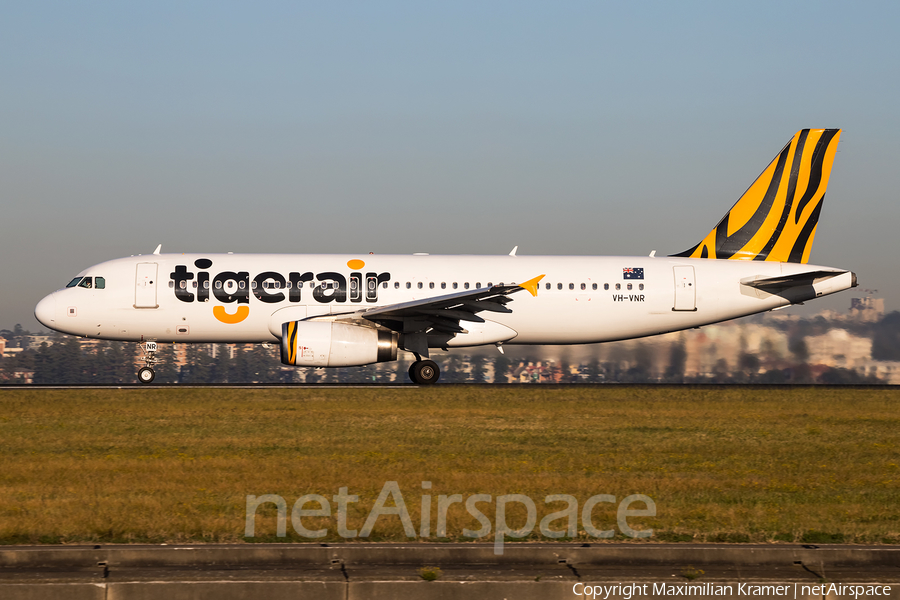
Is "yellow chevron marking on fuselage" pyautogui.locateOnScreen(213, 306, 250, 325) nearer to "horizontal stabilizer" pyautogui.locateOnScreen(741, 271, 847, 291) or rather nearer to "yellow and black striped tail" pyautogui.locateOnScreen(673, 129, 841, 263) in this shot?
"yellow and black striped tail" pyautogui.locateOnScreen(673, 129, 841, 263)

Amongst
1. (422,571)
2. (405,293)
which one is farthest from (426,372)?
(422,571)

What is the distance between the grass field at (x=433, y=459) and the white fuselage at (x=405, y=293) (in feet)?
14.2

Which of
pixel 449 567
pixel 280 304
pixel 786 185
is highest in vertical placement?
pixel 786 185

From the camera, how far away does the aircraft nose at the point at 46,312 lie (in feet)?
84.5

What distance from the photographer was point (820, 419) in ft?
59.2

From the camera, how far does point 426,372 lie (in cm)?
2569

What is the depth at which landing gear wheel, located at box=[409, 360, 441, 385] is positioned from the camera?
25.7 m

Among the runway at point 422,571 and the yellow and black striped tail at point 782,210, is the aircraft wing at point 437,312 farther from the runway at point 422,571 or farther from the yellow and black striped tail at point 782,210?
the runway at point 422,571

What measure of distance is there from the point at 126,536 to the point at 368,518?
6.96 feet

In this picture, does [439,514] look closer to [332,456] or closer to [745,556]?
[745,556]

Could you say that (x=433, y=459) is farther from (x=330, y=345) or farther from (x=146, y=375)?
(x=146, y=375)

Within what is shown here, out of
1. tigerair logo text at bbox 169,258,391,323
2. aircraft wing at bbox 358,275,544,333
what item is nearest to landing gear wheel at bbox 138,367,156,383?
tigerair logo text at bbox 169,258,391,323

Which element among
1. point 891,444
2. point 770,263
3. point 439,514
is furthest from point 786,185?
point 439,514

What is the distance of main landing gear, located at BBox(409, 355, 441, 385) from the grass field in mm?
3831
